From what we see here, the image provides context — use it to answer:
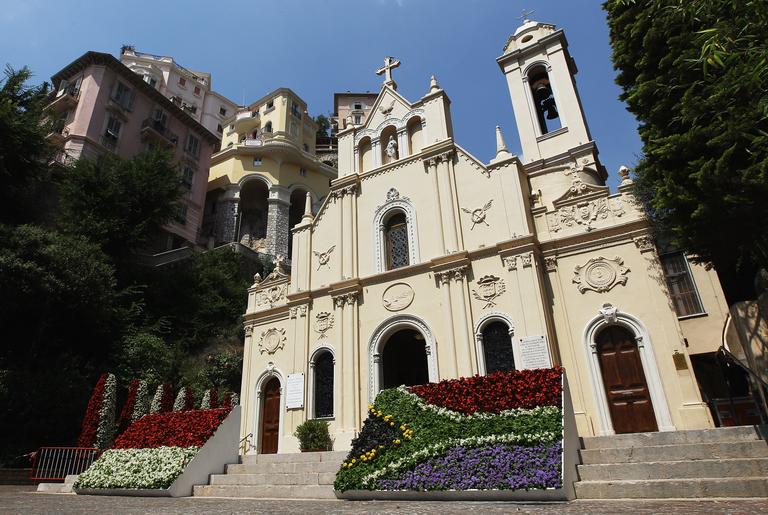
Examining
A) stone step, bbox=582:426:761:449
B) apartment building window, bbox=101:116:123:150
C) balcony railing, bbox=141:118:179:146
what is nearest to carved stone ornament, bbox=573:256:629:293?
stone step, bbox=582:426:761:449

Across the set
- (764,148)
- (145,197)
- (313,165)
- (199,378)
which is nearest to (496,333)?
(764,148)

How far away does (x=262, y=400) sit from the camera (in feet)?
59.6

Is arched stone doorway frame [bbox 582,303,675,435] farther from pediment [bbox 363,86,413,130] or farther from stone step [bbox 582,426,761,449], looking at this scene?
pediment [bbox 363,86,413,130]

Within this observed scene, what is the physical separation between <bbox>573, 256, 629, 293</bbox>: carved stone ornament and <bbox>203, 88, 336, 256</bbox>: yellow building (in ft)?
97.7

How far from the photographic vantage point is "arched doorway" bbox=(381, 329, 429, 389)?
16484mm

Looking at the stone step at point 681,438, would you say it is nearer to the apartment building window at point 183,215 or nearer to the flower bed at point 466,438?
the flower bed at point 466,438

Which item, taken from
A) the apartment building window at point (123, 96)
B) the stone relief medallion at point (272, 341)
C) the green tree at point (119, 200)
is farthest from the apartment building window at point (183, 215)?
the stone relief medallion at point (272, 341)

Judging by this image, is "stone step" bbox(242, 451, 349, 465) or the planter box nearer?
the planter box

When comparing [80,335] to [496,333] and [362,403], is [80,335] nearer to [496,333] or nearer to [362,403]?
[362,403]

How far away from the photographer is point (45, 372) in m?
18.9

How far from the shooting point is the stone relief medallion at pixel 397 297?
52.2 ft

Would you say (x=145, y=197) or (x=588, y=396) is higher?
(x=145, y=197)

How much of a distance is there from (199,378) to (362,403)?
1293 centimetres

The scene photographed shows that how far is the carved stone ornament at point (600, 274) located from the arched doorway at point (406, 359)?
18.8ft
